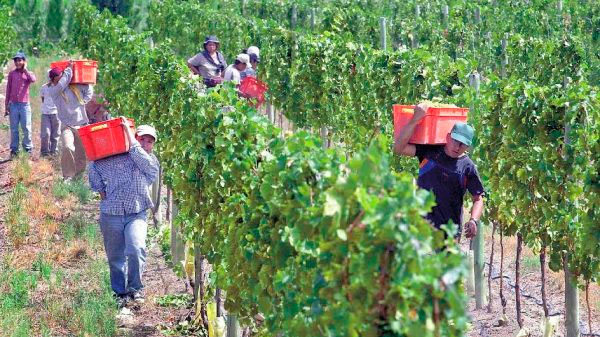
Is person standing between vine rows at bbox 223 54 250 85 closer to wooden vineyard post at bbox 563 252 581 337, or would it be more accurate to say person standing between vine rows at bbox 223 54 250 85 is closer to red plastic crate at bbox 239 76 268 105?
red plastic crate at bbox 239 76 268 105

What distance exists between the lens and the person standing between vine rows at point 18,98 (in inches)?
518

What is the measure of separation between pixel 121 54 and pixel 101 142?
15.9 ft

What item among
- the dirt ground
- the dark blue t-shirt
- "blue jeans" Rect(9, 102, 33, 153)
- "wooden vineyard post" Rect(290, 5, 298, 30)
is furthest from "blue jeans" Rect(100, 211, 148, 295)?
"wooden vineyard post" Rect(290, 5, 298, 30)

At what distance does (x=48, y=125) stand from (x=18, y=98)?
55 centimetres

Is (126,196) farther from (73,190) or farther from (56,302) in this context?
(73,190)

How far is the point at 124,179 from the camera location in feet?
25.0

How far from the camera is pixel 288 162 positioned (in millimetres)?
4754

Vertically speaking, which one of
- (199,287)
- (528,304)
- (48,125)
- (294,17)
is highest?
(294,17)

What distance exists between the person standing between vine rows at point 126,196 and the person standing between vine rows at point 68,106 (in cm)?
414

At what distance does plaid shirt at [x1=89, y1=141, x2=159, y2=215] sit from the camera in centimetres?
761

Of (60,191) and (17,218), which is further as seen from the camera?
(60,191)

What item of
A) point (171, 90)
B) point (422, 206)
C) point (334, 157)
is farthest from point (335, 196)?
point (171, 90)

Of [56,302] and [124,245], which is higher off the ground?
[124,245]

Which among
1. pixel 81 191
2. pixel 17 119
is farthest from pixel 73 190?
pixel 17 119
